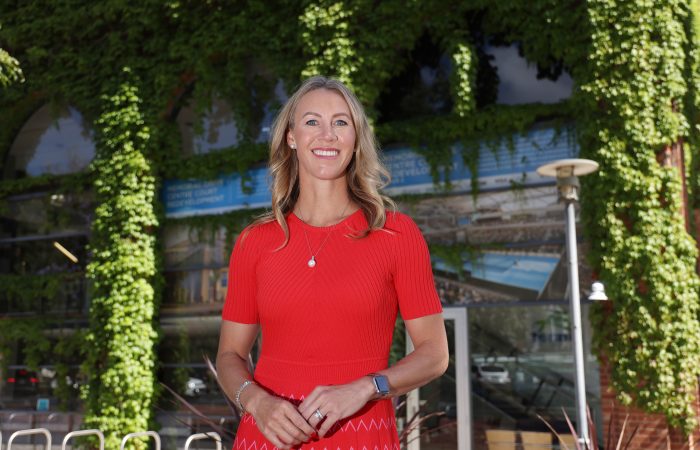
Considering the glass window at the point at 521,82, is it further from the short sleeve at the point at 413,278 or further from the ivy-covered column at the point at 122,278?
the short sleeve at the point at 413,278

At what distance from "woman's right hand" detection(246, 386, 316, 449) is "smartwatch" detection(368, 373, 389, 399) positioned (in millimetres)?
170

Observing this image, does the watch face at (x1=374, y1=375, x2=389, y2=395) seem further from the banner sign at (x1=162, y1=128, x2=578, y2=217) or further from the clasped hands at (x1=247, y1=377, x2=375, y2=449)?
the banner sign at (x1=162, y1=128, x2=578, y2=217)

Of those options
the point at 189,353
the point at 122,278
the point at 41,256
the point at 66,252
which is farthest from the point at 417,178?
the point at 41,256

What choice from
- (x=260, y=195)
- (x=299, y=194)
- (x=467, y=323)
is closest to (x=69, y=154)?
(x=260, y=195)

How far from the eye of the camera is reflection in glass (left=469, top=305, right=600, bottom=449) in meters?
11.2

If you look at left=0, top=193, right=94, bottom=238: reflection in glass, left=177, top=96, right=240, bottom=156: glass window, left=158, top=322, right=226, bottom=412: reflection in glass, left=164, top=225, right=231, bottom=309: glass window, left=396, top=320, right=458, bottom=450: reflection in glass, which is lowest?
left=396, top=320, right=458, bottom=450: reflection in glass

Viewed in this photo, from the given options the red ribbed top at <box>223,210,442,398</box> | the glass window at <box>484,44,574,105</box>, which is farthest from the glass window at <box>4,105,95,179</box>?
the red ribbed top at <box>223,210,442,398</box>

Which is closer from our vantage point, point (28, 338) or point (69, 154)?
point (28, 338)

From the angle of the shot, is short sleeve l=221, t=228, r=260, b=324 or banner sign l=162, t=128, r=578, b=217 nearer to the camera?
short sleeve l=221, t=228, r=260, b=324

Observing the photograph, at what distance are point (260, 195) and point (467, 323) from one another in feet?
13.1

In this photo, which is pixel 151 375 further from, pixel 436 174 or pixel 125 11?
pixel 125 11

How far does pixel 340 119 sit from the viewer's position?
1820mm

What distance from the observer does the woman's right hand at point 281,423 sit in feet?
4.75

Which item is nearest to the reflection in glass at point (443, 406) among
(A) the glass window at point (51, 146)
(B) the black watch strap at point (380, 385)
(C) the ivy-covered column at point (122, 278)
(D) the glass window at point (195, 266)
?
(D) the glass window at point (195, 266)
